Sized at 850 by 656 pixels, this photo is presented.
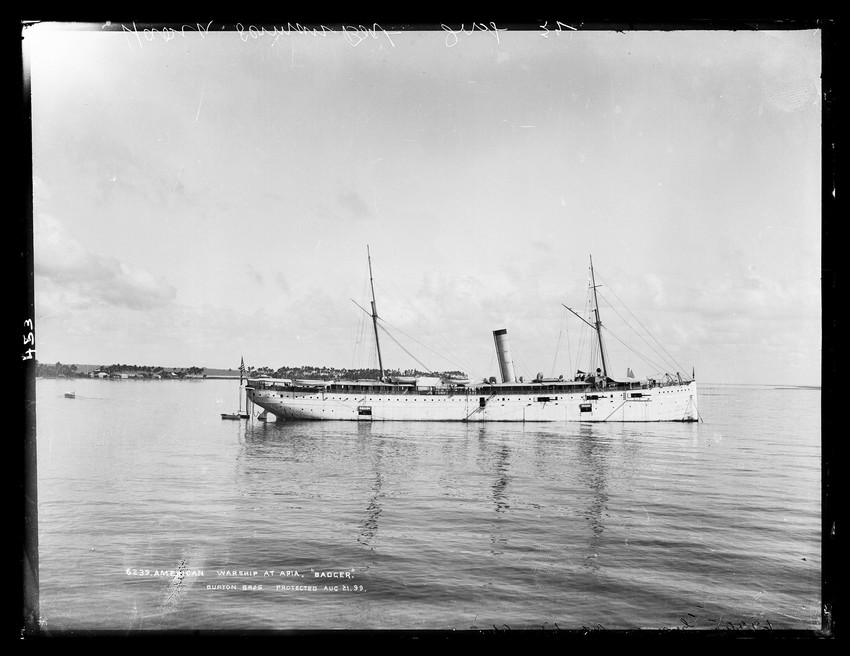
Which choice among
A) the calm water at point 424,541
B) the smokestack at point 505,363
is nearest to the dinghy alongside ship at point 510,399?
the smokestack at point 505,363

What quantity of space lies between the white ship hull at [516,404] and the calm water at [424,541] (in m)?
12.5

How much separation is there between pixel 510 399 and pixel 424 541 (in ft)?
66.8

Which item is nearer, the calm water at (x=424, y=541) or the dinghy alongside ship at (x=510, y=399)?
the calm water at (x=424, y=541)

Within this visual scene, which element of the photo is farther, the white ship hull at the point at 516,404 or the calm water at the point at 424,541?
the white ship hull at the point at 516,404

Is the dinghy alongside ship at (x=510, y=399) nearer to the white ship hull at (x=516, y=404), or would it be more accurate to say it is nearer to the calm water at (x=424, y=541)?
the white ship hull at (x=516, y=404)

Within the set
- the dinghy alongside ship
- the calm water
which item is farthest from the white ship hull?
the calm water

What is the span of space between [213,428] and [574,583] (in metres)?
22.6

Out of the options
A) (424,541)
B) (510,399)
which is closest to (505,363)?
(510,399)

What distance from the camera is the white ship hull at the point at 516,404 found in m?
26.9

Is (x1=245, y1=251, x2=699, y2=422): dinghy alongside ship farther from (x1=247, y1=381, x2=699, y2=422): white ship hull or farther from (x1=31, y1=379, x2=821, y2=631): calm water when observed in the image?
(x1=31, y1=379, x2=821, y2=631): calm water

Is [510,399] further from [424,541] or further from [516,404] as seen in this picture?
[424,541]

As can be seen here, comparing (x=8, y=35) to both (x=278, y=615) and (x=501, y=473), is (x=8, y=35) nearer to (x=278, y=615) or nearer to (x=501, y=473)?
(x=278, y=615)

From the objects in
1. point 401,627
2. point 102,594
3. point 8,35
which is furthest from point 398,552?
point 8,35

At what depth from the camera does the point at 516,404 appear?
1068 inches
